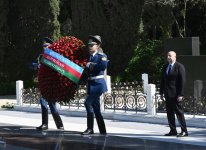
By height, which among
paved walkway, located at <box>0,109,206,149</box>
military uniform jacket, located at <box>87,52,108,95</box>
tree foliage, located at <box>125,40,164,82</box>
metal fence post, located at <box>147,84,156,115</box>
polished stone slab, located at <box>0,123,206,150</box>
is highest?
tree foliage, located at <box>125,40,164,82</box>

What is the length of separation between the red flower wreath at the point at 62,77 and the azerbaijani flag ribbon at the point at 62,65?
132mm

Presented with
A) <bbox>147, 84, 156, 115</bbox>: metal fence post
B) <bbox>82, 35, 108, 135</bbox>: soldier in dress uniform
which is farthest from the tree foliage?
<bbox>82, 35, 108, 135</bbox>: soldier in dress uniform

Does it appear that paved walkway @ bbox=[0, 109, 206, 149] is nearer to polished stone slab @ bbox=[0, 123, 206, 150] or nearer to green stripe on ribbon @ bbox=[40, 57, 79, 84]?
polished stone slab @ bbox=[0, 123, 206, 150]

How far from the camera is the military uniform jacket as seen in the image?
36.0ft

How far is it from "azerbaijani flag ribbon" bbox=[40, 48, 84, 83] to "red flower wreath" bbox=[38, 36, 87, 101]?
13 cm

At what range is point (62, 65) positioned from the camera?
450 inches

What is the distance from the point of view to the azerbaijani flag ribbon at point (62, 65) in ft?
37.1

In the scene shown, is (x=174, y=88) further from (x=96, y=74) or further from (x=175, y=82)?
(x=96, y=74)

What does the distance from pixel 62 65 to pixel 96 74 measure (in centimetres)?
81

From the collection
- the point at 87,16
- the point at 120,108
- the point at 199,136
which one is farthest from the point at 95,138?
the point at 87,16

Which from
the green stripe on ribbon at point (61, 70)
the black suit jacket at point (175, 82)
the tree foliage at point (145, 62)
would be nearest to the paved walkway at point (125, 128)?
the black suit jacket at point (175, 82)

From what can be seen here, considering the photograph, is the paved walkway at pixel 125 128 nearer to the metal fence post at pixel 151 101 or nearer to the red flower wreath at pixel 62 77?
the metal fence post at pixel 151 101

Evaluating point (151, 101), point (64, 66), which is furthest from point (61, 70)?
point (151, 101)

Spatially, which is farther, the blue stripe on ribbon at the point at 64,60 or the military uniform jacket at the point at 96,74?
the blue stripe on ribbon at the point at 64,60
